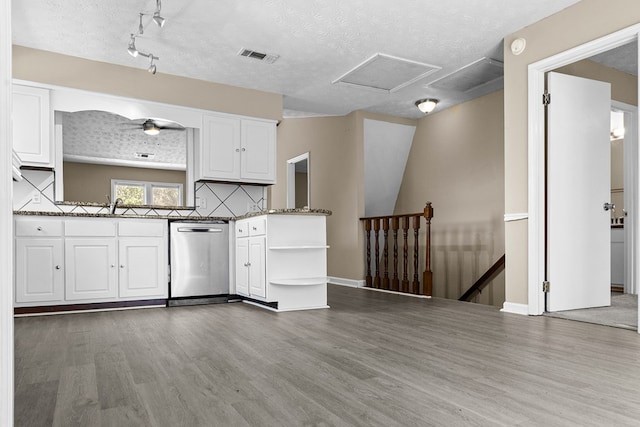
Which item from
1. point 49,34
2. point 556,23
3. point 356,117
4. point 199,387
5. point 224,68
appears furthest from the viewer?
point 356,117

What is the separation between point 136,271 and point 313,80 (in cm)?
281

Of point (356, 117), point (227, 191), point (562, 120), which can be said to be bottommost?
point (227, 191)

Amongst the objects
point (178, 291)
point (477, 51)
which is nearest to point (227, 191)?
point (178, 291)

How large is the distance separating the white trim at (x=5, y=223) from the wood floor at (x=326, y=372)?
87 cm

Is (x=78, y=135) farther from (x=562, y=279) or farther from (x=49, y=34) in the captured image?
(x=562, y=279)

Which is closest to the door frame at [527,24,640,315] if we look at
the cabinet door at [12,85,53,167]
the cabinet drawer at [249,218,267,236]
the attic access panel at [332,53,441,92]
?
the attic access panel at [332,53,441,92]

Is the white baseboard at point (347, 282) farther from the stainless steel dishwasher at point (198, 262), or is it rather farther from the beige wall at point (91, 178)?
the beige wall at point (91, 178)

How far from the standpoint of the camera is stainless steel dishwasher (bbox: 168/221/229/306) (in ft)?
14.2

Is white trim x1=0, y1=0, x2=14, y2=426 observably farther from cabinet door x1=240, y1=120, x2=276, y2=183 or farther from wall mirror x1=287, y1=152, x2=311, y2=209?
wall mirror x1=287, y1=152, x2=311, y2=209

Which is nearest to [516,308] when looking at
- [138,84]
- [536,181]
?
[536,181]

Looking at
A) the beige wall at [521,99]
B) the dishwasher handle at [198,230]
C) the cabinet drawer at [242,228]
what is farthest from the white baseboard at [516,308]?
the dishwasher handle at [198,230]

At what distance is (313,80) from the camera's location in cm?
502

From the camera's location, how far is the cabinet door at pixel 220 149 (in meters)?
4.85

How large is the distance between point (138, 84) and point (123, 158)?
80 centimetres
